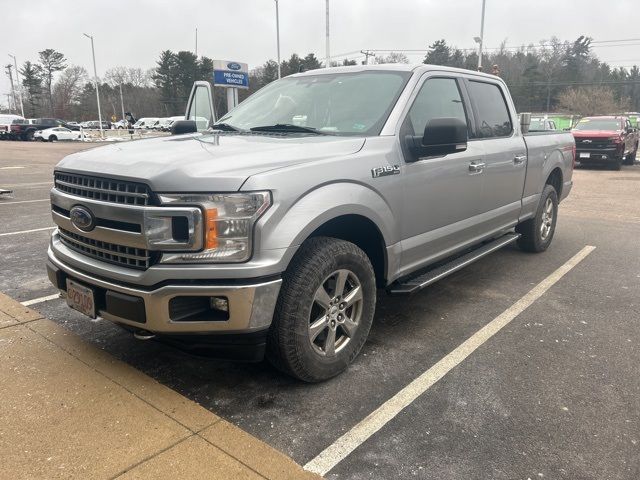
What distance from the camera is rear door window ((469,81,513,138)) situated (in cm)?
471

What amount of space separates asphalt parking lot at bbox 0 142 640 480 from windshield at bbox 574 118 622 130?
49.4 feet

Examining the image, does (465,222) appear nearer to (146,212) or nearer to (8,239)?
(146,212)

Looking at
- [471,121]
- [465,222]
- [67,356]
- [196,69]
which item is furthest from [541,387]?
[196,69]

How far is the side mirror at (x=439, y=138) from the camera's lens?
342cm

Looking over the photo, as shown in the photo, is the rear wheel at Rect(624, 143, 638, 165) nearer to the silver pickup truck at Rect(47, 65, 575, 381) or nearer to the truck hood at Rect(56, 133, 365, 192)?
the silver pickup truck at Rect(47, 65, 575, 381)

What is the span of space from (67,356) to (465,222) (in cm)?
313

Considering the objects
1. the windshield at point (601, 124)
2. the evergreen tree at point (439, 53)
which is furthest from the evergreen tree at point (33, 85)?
the windshield at point (601, 124)

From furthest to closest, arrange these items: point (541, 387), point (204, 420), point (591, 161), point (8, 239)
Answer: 1. point (591, 161)
2. point (8, 239)
3. point (541, 387)
4. point (204, 420)

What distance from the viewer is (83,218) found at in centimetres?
291

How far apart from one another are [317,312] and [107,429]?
1.27 m

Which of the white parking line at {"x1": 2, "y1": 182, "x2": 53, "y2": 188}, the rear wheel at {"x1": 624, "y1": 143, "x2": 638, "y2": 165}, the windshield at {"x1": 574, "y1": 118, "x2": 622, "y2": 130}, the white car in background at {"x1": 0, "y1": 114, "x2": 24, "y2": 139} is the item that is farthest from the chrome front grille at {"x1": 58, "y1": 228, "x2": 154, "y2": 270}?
the white car in background at {"x1": 0, "y1": 114, "x2": 24, "y2": 139}

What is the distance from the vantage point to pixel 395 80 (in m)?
3.91

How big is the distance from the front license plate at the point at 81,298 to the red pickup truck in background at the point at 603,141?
18114mm

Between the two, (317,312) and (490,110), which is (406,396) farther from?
(490,110)
